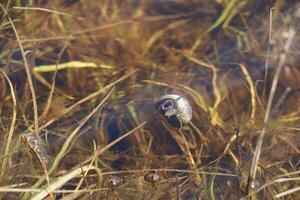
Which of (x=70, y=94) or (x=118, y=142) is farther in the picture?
(x=70, y=94)

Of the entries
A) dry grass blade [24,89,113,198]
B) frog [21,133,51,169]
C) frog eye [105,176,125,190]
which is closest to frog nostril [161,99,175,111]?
dry grass blade [24,89,113,198]

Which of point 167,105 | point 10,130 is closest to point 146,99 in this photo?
point 167,105

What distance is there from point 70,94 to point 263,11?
104 centimetres

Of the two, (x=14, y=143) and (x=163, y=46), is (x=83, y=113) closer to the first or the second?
(x=14, y=143)

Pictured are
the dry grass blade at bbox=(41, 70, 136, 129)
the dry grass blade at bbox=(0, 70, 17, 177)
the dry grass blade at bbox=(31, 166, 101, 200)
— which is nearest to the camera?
the dry grass blade at bbox=(31, 166, 101, 200)

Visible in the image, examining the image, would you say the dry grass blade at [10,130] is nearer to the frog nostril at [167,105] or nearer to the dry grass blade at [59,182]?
the dry grass blade at [59,182]

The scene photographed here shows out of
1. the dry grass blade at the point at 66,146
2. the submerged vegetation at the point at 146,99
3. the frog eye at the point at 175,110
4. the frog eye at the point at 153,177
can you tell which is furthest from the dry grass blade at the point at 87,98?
the frog eye at the point at 153,177

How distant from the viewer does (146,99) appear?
2.07m

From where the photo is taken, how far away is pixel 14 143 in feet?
5.80

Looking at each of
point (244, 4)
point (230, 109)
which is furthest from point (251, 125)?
point (244, 4)

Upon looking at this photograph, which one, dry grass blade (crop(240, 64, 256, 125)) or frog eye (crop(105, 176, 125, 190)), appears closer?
frog eye (crop(105, 176, 125, 190))

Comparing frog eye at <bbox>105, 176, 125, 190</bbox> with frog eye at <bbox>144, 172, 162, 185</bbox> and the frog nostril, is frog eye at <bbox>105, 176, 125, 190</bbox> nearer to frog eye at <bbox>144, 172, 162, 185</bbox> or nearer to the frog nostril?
frog eye at <bbox>144, 172, 162, 185</bbox>

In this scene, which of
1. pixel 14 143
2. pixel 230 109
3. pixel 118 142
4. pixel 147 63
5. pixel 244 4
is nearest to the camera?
pixel 14 143

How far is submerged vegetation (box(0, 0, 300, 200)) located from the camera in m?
1.70
